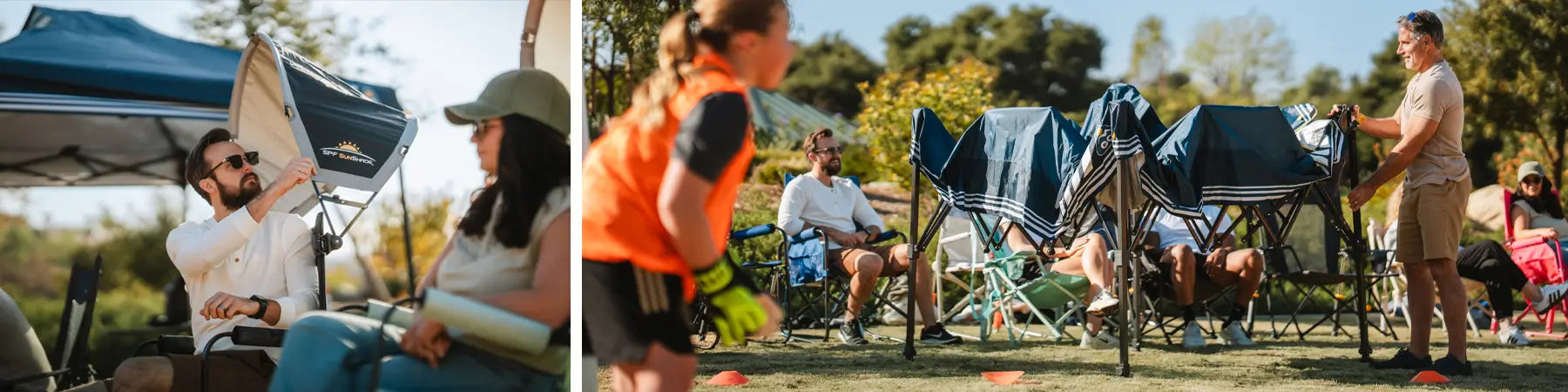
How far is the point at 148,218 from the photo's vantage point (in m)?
6.63

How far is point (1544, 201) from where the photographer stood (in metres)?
6.07

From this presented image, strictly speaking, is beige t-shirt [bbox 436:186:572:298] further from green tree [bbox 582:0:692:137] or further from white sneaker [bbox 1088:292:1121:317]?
white sneaker [bbox 1088:292:1121:317]

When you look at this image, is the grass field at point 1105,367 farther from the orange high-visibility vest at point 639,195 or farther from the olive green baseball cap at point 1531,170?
the orange high-visibility vest at point 639,195

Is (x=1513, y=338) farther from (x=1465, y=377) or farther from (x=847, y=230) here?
(x=847, y=230)

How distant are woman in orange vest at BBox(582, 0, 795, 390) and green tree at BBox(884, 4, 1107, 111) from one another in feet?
66.3

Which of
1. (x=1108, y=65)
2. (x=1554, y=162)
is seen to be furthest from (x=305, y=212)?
(x=1108, y=65)

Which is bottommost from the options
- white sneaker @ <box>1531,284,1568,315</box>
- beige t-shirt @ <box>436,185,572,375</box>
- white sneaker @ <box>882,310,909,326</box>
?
white sneaker @ <box>882,310,909,326</box>

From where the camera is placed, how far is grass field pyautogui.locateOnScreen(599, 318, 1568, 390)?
3697 millimetres

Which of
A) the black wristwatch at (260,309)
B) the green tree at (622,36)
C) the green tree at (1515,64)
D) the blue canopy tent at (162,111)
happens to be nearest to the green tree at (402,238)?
the blue canopy tent at (162,111)

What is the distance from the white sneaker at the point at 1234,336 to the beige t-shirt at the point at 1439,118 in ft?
5.18

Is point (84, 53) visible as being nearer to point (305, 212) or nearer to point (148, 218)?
point (305, 212)

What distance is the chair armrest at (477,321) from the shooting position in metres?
2.05

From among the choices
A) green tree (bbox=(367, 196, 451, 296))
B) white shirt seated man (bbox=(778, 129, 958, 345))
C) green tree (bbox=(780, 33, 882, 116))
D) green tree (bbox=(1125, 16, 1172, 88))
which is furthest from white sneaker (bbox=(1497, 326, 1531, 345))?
green tree (bbox=(1125, 16, 1172, 88))

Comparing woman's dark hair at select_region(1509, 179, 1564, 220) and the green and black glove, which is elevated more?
woman's dark hair at select_region(1509, 179, 1564, 220)
